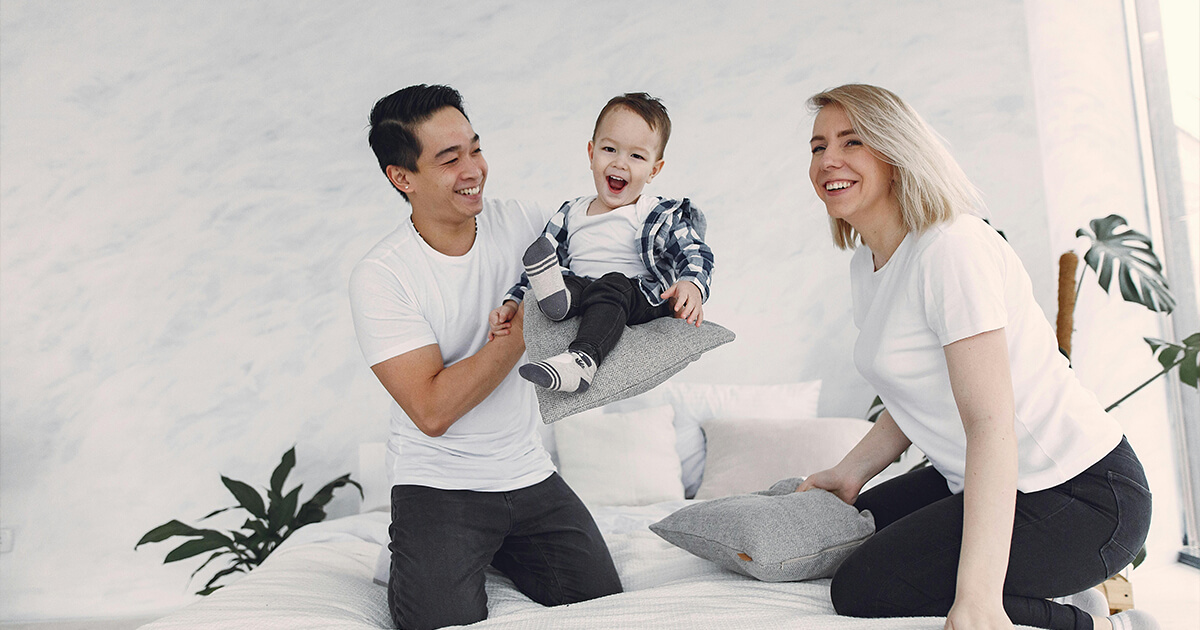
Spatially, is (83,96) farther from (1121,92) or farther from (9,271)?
(1121,92)

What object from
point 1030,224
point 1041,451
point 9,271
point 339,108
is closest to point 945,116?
point 1030,224

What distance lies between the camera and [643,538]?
198cm

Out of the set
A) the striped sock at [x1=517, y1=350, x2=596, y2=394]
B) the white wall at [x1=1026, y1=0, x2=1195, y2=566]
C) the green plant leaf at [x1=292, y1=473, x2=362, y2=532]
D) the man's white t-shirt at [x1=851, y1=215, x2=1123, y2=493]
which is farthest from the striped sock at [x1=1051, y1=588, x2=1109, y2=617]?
the green plant leaf at [x1=292, y1=473, x2=362, y2=532]

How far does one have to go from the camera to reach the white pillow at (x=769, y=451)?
98.6 inches

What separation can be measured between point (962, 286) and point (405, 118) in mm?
1162

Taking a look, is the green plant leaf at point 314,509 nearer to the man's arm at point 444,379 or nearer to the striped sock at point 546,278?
the man's arm at point 444,379

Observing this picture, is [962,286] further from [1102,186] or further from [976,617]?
[1102,186]

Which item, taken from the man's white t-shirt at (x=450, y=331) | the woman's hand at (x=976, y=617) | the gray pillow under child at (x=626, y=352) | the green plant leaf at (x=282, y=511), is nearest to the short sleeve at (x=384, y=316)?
the man's white t-shirt at (x=450, y=331)

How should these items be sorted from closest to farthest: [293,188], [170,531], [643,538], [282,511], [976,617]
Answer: [976,617], [643,538], [170,531], [282,511], [293,188]

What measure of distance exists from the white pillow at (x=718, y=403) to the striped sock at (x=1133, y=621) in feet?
4.95

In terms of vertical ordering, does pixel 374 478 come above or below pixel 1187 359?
below

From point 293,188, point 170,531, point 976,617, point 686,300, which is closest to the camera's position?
point 976,617

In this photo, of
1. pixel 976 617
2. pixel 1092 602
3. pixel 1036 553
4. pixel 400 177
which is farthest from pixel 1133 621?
pixel 400 177

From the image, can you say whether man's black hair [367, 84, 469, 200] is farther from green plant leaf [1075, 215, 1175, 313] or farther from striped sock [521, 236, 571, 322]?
green plant leaf [1075, 215, 1175, 313]
